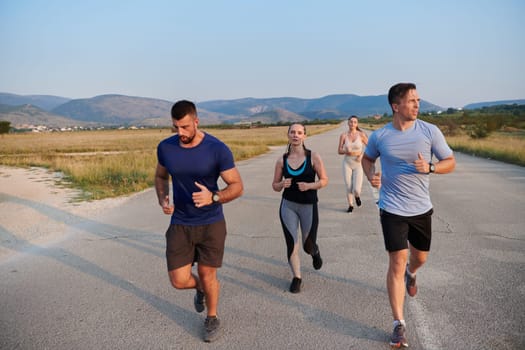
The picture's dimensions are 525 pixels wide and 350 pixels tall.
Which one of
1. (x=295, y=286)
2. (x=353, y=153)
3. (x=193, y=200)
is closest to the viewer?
(x=193, y=200)

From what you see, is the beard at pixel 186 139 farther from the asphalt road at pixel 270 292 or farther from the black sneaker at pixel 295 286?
the black sneaker at pixel 295 286

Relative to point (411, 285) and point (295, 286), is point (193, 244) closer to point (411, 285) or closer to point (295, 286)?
point (295, 286)

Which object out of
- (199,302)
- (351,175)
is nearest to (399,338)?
(199,302)

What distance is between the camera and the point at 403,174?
359 centimetres

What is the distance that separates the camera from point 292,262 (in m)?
4.52

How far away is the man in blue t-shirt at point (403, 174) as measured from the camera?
350 centimetres

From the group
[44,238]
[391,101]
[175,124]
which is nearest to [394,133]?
[391,101]

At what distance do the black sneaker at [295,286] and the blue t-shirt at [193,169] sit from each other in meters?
1.32

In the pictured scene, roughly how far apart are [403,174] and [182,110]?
1.88 meters

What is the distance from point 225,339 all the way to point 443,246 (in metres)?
3.80

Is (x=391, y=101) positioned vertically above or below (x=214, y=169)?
above

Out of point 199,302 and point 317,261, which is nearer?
point 199,302

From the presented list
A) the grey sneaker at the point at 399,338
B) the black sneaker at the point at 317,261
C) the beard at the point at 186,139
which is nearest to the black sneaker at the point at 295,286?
the black sneaker at the point at 317,261

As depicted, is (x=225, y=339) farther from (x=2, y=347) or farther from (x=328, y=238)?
(x=328, y=238)
